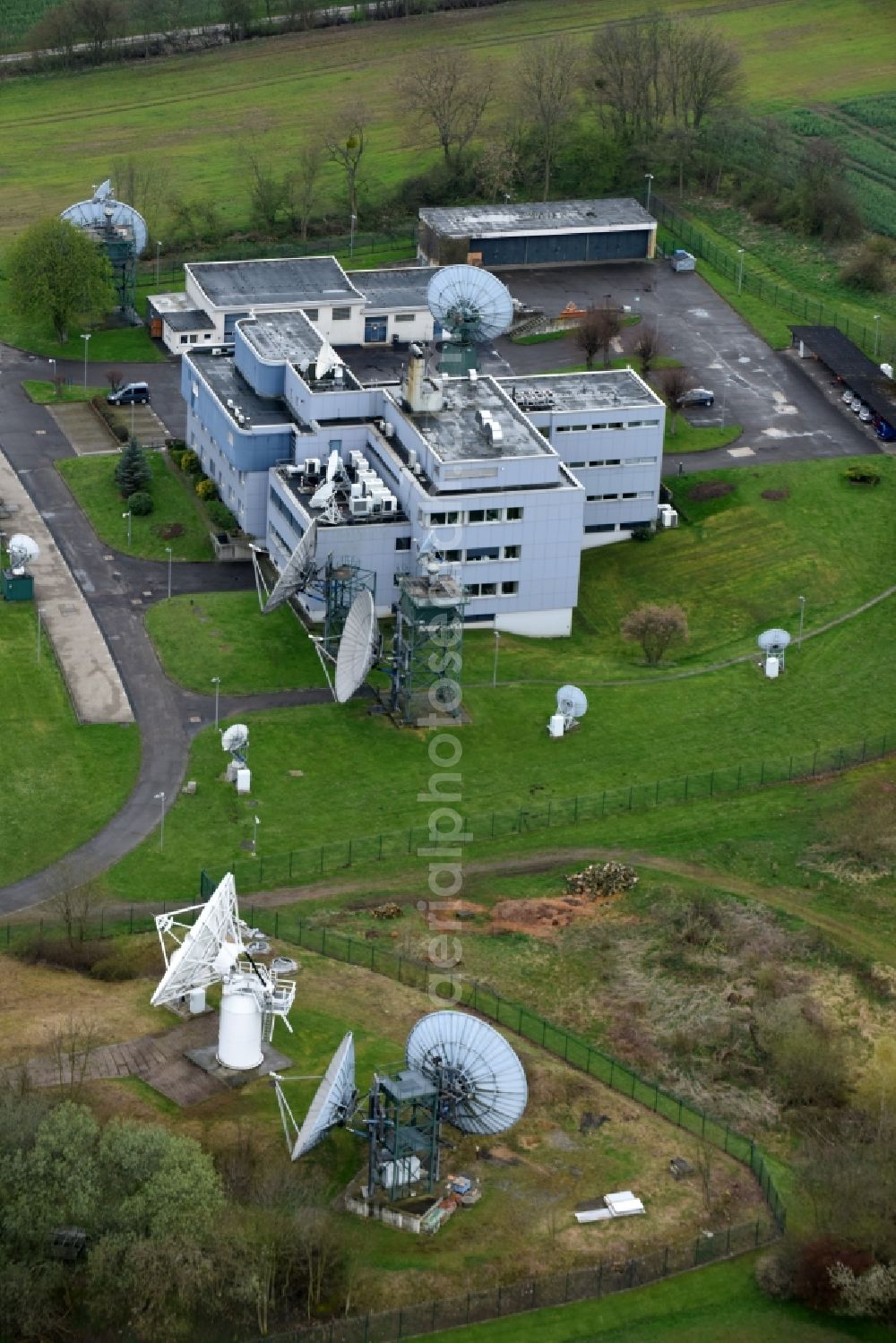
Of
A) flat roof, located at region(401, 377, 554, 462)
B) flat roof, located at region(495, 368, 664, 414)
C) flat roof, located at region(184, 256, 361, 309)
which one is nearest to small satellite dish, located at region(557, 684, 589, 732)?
flat roof, located at region(401, 377, 554, 462)

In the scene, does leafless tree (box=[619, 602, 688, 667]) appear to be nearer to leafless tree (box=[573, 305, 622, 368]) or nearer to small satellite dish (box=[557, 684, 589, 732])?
small satellite dish (box=[557, 684, 589, 732])

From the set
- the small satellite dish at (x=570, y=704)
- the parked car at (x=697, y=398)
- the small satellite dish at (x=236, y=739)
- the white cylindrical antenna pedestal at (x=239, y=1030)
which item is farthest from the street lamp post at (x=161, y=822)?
the parked car at (x=697, y=398)

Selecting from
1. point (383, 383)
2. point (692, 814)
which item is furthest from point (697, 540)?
point (692, 814)

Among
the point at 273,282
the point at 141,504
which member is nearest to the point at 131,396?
the point at 273,282

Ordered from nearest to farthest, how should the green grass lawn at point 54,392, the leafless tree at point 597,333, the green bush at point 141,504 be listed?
the green bush at point 141,504
the green grass lawn at point 54,392
the leafless tree at point 597,333

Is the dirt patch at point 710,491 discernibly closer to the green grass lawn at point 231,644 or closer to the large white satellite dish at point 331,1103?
the green grass lawn at point 231,644

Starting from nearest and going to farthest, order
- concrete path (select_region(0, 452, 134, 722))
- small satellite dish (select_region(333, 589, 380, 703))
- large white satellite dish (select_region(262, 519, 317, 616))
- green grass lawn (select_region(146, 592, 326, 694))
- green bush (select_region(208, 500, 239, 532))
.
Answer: small satellite dish (select_region(333, 589, 380, 703)) < concrete path (select_region(0, 452, 134, 722)) < large white satellite dish (select_region(262, 519, 317, 616)) < green grass lawn (select_region(146, 592, 326, 694)) < green bush (select_region(208, 500, 239, 532))

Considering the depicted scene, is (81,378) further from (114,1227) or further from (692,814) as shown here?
(114,1227)
